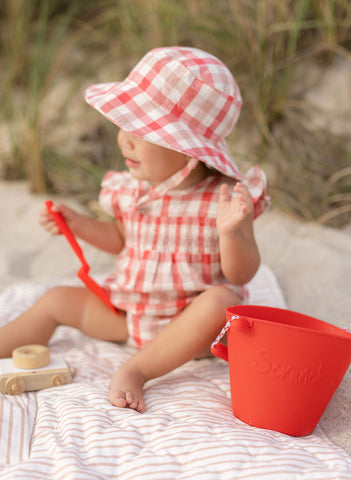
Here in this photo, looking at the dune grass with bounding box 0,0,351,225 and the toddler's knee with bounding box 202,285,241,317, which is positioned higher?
the dune grass with bounding box 0,0,351,225

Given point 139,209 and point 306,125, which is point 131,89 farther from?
point 306,125

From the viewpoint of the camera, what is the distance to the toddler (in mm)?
1211

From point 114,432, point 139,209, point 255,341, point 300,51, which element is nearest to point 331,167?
point 300,51

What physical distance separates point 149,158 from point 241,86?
1361 mm

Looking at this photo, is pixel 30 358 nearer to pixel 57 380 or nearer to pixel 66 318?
pixel 57 380

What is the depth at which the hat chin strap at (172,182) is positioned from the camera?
1300 mm

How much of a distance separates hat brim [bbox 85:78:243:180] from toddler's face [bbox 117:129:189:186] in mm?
68

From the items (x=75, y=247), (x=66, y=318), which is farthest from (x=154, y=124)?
(x=66, y=318)

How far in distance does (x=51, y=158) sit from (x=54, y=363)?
1755 millimetres

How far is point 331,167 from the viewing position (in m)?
2.39

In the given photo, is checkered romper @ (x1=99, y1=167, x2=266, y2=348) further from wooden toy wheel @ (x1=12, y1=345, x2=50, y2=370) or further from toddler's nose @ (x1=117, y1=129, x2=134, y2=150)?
wooden toy wheel @ (x1=12, y1=345, x2=50, y2=370)

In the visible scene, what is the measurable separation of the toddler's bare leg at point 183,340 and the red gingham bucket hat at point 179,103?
0.30 m

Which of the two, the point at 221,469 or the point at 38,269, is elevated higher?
the point at 221,469

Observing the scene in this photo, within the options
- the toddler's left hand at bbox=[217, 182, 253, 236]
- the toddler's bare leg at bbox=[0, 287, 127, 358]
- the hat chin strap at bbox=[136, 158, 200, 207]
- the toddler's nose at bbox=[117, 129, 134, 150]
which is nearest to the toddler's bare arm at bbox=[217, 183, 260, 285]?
the toddler's left hand at bbox=[217, 182, 253, 236]
